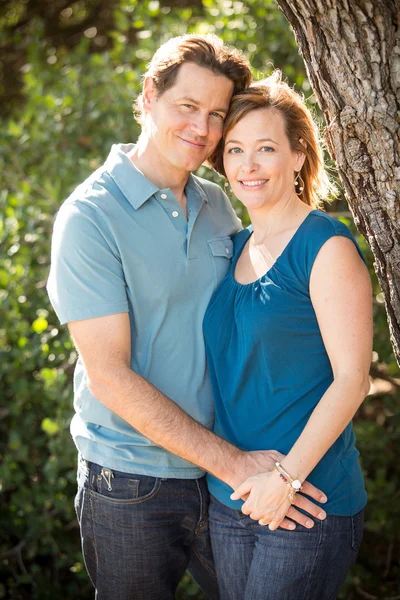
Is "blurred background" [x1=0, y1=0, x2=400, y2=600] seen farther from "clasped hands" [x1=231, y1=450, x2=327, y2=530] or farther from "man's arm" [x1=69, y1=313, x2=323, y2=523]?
"clasped hands" [x1=231, y1=450, x2=327, y2=530]

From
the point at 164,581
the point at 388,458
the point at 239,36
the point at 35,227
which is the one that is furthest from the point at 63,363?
the point at 239,36

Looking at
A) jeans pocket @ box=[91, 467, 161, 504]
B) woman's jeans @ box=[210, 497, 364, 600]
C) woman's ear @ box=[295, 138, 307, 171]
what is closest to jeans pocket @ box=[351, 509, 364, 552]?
woman's jeans @ box=[210, 497, 364, 600]

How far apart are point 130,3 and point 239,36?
1055 millimetres

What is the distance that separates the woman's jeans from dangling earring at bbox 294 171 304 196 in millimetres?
1149

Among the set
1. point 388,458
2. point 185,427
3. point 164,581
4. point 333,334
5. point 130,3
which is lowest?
point 388,458

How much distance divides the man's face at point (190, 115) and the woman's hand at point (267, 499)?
1.13m

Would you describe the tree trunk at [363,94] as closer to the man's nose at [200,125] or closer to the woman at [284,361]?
the woman at [284,361]

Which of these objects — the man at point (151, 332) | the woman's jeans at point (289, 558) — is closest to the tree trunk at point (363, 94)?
the man at point (151, 332)

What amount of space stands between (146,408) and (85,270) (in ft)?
1.59

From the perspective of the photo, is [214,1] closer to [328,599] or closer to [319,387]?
[319,387]

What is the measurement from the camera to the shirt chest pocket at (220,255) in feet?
8.65

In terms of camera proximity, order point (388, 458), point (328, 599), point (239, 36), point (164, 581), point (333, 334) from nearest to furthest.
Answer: point (333, 334), point (328, 599), point (164, 581), point (388, 458), point (239, 36)

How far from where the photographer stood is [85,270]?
7.64 feet

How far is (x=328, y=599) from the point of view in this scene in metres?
2.38
